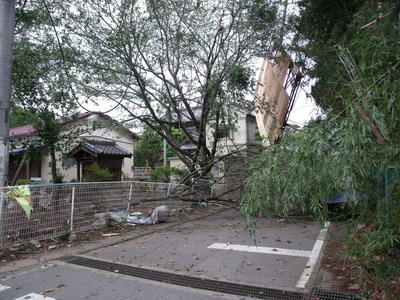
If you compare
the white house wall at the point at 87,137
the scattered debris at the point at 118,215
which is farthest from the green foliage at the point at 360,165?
the white house wall at the point at 87,137

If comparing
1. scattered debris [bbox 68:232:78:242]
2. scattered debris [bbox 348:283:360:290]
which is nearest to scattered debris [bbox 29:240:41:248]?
scattered debris [bbox 68:232:78:242]

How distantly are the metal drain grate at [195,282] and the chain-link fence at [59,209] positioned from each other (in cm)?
114

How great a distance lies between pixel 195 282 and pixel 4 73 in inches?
180

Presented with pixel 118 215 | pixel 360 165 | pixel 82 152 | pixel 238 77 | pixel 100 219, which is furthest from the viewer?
pixel 82 152

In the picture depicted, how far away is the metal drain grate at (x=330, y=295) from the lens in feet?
11.0

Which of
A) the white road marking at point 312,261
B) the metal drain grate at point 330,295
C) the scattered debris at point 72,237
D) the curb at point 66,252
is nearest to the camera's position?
the metal drain grate at point 330,295

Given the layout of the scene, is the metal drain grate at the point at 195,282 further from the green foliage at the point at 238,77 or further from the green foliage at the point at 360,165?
the green foliage at the point at 238,77

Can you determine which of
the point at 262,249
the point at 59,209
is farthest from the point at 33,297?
the point at 262,249

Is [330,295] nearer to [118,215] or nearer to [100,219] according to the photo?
[100,219]

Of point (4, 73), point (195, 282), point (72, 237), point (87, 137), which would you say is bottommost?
point (195, 282)

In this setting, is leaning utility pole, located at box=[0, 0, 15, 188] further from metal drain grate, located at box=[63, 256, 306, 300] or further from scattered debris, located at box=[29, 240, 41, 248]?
metal drain grate, located at box=[63, 256, 306, 300]

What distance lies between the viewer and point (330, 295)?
135 inches

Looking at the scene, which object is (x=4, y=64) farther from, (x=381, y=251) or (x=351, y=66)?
(x=381, y=251)

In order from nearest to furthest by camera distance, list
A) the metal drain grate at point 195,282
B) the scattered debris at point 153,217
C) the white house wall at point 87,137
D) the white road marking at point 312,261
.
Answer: the metal drain grate at point 195,282 → the white road marking at point 312,261 → the scattered debris at point 153,217 → the white house wall at point 87,137
